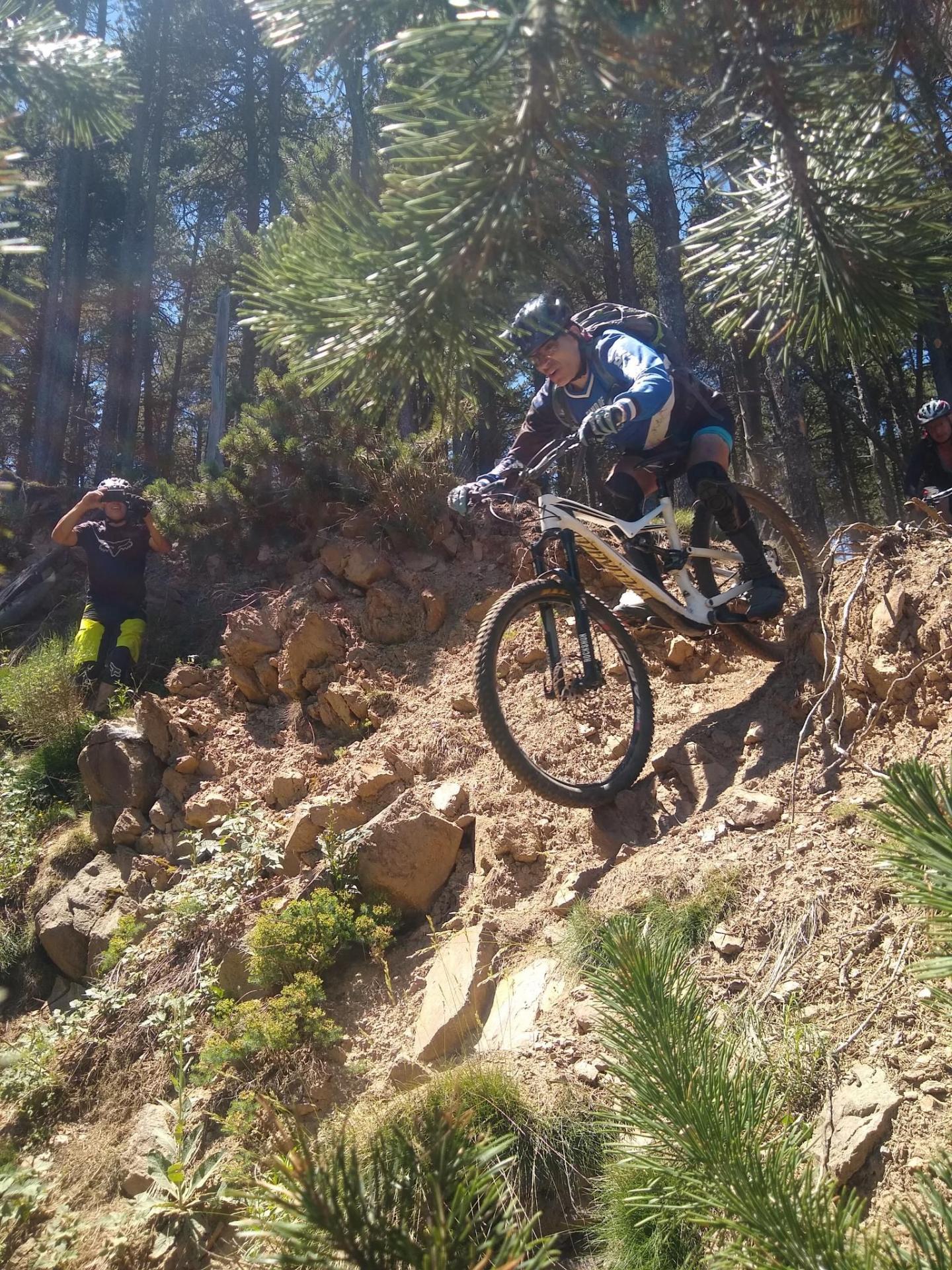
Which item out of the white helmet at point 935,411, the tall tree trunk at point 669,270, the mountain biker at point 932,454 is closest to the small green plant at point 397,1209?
the mountain biker at point 932,454

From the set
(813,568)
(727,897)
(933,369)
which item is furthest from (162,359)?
(727,897)

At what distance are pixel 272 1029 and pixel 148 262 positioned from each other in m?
15.9

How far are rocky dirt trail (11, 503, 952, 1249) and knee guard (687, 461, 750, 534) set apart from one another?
0.51m

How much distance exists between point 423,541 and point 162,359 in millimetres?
18849

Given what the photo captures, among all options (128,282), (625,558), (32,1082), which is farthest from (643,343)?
(128,282)

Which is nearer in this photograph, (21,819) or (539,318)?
(539,318)

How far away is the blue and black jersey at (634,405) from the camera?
362 centimetres

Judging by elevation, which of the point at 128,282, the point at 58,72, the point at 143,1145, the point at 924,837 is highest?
the point at 128,282

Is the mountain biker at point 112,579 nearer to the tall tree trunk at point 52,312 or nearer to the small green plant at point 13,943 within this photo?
the small green plant at point 13,943

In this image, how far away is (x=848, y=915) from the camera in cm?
261

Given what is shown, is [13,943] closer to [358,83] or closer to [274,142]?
[358,83]

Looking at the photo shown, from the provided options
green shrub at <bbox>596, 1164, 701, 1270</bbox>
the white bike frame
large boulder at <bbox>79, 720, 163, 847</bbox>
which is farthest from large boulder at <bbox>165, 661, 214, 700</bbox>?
green shrub at <bbox>596, 1164, 701, 1270</bbox>

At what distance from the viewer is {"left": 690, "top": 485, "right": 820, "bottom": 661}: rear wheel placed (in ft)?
13.9

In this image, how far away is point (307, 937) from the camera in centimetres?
353
